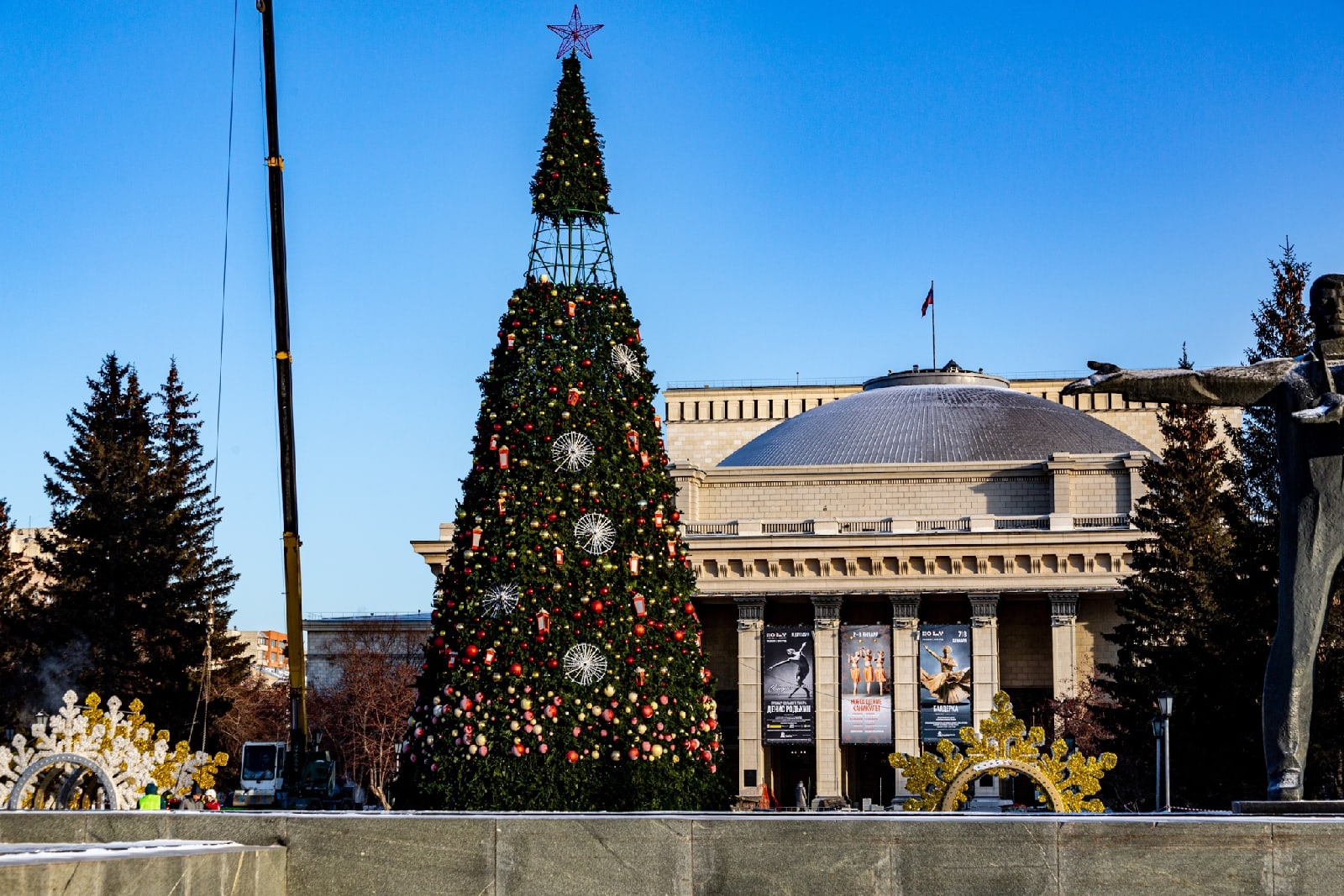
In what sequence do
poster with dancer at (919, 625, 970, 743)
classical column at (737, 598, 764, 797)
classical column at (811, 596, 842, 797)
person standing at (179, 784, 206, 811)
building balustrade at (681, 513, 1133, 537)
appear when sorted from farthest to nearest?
building balustrade at (681, 513, 1133, 537)
classical column at (737, 598, 764, 797)
classical column at (811, 596, 842, 797)
poster with dancer at (919, 625, 970, 743)
person standing at (179, 784, 206, 811)

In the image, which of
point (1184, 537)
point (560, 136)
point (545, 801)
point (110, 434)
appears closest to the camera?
point (545, 801)

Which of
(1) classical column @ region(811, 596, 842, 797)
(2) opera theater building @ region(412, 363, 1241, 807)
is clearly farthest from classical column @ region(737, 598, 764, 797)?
(1) classical column @ region(811, 596, 842, 797)

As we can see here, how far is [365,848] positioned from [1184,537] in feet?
112

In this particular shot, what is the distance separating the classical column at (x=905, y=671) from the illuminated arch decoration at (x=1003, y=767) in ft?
142

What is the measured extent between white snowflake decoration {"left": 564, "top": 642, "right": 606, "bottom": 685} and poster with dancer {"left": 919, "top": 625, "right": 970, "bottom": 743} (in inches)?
1482

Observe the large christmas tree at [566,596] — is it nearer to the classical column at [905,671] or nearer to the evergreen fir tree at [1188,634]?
the evergreen fir tree at [1188,634]

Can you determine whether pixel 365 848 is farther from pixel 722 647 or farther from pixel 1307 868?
pixel 722 647

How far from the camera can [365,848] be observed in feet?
32.4

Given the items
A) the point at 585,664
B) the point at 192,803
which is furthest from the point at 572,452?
the point at 192,803

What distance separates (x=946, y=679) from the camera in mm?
55594

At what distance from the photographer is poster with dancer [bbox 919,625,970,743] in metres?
55.1

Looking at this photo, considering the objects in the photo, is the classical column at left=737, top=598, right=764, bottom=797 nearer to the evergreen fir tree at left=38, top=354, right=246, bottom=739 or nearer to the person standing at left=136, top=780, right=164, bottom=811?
the evergreen fir tree at left=38, top=354, right=246, bottom=739

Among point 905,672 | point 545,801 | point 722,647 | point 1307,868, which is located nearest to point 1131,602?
point 905,672

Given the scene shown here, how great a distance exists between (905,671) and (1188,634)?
2191 centimetres
